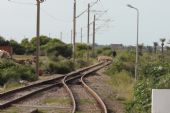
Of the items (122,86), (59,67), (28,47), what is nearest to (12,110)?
(122,86)

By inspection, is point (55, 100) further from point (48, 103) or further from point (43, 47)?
point (43, 47)

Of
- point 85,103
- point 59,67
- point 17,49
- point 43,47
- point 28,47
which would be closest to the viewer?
point 85,103

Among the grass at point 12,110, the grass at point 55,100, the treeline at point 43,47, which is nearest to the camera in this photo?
the grass at point 12,110

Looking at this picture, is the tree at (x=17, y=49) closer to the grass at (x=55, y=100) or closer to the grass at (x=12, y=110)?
the grass at (x=55, y=100)

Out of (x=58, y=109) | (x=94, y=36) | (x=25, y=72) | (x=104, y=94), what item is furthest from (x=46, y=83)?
(x=94, y=36)

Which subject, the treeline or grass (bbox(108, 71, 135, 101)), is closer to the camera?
grass (bbox(108, 71, 135, 101))

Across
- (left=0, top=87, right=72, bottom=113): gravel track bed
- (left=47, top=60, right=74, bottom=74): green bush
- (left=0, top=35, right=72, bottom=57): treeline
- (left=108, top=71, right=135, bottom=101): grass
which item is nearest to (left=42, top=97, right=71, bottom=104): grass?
(left=0, top=87, right=72, bottom=113): gravel track bed

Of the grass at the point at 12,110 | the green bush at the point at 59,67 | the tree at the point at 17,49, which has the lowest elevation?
the green bush at the point at 59,67

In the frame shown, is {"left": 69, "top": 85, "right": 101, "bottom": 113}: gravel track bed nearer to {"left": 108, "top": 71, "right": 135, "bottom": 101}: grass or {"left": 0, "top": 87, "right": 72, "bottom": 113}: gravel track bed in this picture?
{"left": 0, "top": 87, "right": 72, "bottom": 113}: gravel track bed

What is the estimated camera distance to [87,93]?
91.0ft

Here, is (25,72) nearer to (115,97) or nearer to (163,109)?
(115,97)

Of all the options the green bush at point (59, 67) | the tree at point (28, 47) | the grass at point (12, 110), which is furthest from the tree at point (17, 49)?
the grass at point (12, 110)

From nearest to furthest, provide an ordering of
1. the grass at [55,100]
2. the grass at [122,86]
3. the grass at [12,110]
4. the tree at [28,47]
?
the grass at [12,110] < the grass at [55,100] < the grass at [122,86] < the tree at [28,47]

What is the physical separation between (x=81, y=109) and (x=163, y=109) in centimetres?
725
